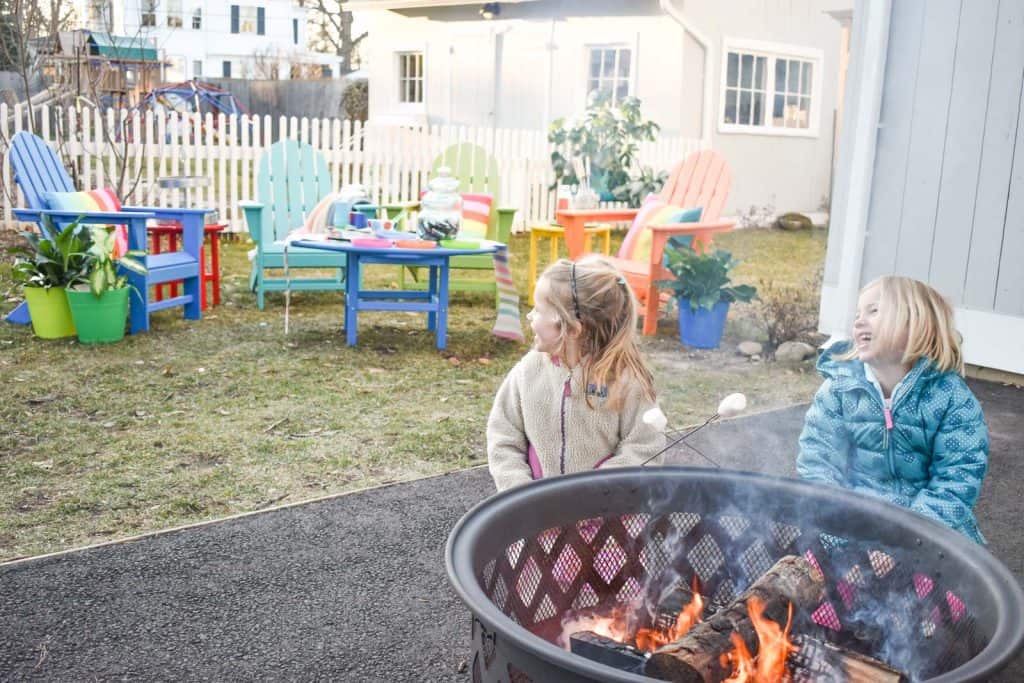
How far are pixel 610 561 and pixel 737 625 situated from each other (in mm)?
394

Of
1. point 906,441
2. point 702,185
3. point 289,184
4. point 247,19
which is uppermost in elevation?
point 247,19

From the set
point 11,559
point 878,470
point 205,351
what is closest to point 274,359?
point 205,351

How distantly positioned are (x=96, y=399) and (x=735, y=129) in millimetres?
11098

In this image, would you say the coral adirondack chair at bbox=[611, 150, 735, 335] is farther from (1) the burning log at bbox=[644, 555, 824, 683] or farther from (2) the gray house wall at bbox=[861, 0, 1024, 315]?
(1) the burning log at bbox=[644, 555, 824, 683]

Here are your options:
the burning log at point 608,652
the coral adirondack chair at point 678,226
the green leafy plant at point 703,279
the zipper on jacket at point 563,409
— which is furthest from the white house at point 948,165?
the burning log at point 608,652

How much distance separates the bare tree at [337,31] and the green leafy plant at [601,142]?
20.4m

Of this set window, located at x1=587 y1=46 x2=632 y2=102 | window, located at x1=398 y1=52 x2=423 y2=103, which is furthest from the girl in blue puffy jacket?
window, located at x1=398 y1=52 x2=423 y2=103

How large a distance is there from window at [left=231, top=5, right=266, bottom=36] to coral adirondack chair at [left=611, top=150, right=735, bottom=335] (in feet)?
116

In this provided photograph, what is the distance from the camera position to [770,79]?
1455 centimetres

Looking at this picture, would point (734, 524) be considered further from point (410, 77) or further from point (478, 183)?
point (410, 77)

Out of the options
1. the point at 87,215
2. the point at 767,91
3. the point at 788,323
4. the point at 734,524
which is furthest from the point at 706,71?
the point at 734,524

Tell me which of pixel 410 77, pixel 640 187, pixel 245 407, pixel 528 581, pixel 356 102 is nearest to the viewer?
pixel 528 581

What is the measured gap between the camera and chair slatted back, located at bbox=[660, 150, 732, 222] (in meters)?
7.25

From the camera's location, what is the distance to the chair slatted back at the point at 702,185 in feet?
23.8
